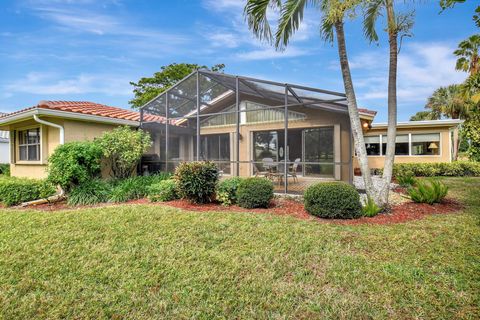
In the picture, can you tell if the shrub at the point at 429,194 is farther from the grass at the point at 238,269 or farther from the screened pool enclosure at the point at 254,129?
the screened pool enclosure at the point at 254,129

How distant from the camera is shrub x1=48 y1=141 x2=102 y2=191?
7.96m

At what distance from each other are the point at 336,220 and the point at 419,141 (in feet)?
48.3

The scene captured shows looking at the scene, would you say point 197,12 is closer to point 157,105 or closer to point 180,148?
point 157,105

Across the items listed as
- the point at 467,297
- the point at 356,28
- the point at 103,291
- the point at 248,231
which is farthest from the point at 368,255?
the point at 356,28

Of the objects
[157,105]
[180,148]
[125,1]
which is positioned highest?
[125,1]

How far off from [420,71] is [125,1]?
1119 centimetres

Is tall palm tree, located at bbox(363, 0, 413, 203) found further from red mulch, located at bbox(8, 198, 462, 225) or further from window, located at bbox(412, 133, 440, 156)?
window, located at bbox(412, 133, 440, 156)

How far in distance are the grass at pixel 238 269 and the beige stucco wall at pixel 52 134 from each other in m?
4.72

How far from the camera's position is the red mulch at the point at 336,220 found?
569 centimetres

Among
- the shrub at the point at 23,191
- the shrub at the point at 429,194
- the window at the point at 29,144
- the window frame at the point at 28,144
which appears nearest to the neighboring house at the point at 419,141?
the shrub at the point at 429,194

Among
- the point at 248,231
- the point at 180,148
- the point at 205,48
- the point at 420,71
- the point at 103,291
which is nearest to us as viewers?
the point at 103,291

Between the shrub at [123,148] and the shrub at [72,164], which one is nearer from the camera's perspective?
the shrub at [72,164]

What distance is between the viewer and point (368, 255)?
3.91 m

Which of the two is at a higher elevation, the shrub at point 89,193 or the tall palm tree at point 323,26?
the tall palm tree at point 323,26
